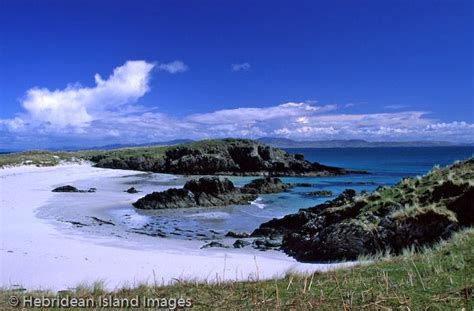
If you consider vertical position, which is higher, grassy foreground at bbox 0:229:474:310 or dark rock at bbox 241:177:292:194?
grassy foreground at bbox 0:229:474:310

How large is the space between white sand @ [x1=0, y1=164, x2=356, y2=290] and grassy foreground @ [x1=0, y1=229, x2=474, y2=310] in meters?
1.83

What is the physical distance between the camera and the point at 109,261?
1413cm

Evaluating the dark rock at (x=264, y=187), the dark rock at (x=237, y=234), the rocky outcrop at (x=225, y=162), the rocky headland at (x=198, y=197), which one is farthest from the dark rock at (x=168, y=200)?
the rocky outcrop at (x=225, y=162)

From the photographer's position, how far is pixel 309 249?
16.5 m

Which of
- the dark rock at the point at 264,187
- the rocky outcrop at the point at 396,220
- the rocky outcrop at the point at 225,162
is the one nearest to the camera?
the rocky outcrop at the point at 396,220

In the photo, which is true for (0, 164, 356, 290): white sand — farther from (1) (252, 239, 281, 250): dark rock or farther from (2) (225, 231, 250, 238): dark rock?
(2) (225, 231, 250, 238): dark rock

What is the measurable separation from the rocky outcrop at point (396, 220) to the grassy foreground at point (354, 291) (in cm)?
614

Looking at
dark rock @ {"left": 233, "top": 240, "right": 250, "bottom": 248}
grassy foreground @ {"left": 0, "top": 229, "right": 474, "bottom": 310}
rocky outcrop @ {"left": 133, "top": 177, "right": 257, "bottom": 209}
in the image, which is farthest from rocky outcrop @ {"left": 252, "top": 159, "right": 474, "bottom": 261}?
rocky outcrop @ {"left": 133, "top": 177, "right": 257, "bottom": 209}

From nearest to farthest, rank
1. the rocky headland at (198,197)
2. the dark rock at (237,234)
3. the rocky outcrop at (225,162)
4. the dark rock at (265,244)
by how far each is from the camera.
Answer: the dark rock at (265,244)
the dark rock at (237,234)
the rocky headland at (198,197)
the rocky outcrop at (225,162)

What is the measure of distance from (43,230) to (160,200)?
1260 centimetres

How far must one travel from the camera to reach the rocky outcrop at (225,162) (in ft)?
254

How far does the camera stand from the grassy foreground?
5.28 m

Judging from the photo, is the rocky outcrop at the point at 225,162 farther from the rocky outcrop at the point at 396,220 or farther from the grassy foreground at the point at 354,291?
the grassy foreground at the point at 354,291

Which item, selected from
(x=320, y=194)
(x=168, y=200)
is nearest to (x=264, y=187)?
(x=320, y=194)
